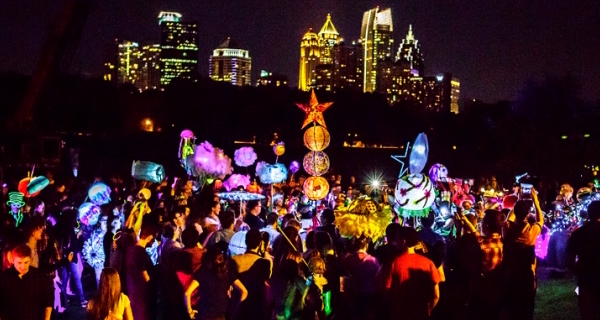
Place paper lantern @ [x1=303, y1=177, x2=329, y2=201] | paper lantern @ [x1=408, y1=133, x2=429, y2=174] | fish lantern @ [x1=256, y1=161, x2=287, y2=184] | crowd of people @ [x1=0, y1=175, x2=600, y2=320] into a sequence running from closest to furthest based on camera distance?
crowd of people @ [x1=0, y1=175, x2=600, y2=320] → paper lantern @ [x1=408, y1=133, x2=429, y2=174] → paper lantern @ [x1=303, y1=177, x2=329, y2=201] → fish lantern @ [x1=256, y1=161, x2=287, y2=184]

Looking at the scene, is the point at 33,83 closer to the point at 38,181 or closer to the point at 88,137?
the point at 38,181

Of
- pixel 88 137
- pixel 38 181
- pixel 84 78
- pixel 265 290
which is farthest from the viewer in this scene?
pixel 84 78

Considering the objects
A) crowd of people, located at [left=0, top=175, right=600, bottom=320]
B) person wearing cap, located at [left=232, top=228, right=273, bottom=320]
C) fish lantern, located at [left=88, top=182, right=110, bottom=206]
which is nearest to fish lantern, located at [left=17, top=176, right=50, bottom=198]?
fish lantern, located at [left=88, top=182, right=110, bottom=206]

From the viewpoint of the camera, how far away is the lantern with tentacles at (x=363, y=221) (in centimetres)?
918

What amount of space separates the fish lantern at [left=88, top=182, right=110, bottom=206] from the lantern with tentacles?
499cm

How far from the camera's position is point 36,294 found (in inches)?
245

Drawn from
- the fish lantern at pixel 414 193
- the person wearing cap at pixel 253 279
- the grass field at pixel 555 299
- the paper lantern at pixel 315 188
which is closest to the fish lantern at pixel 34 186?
the paper lantern at pixel 315 188

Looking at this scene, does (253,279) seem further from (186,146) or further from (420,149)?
(186,146)

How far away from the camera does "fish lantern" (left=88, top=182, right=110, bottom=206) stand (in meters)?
12.7

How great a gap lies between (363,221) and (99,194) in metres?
5.67

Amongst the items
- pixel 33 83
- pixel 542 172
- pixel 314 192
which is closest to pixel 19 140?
pixel 314 192

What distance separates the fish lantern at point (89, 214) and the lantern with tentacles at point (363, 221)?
406cm

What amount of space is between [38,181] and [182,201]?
310 cm

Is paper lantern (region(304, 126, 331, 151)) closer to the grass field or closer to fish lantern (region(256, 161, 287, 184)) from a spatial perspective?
fish lantern (region(256, 161, 287, 184))
